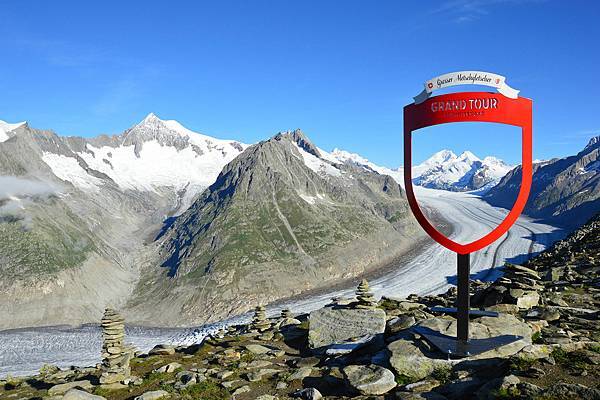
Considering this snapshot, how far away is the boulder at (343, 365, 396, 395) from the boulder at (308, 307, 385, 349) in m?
7.56

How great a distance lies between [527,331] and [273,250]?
174 metres

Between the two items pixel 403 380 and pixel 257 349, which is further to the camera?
pixel 257 349

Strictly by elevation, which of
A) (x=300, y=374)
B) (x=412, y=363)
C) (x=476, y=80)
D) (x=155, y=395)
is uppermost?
(x=476, y=80)

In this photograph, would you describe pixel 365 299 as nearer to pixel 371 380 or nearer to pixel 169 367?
pixel 169 367

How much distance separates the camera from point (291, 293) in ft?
552

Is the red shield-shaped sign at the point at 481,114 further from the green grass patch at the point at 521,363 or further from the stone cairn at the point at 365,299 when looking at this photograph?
the stone cairn at the point at 365,299

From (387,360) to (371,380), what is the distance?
189 centimetres

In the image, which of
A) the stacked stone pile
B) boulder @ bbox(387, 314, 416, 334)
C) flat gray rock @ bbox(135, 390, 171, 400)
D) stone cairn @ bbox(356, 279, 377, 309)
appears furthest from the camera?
stone cairn @ bbox(356, 279, 377, 309)

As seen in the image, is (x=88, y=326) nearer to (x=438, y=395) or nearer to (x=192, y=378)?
(x=192, y=378)

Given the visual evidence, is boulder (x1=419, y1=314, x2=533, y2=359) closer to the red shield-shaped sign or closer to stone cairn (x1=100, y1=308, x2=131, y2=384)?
the red shield-shaped sign

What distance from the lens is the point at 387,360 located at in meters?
21.0

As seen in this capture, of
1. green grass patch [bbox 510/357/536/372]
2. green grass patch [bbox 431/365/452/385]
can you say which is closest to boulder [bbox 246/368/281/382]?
green grass patch [bbox 431/365/452/385]

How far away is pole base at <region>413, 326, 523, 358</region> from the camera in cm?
2040

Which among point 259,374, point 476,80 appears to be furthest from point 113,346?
point 476,80
